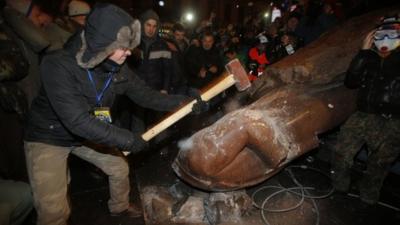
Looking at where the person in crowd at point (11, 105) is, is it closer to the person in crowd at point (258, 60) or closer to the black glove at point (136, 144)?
the black glove at point (136, 144)

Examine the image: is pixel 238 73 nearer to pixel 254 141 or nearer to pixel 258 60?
pixel 254 141

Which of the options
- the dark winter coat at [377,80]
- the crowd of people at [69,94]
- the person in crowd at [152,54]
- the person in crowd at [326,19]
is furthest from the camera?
the person in crowd at [326,19]

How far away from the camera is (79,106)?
89.9 inches

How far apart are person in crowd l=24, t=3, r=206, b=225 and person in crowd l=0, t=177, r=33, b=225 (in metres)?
0.08

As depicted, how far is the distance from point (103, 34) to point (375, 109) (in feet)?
10.7

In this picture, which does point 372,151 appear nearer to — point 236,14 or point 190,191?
point 190,191

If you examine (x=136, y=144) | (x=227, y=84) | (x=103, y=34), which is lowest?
(x=136, y=144)

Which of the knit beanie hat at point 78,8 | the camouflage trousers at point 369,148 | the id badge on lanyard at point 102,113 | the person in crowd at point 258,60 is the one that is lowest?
the camouflage trousers at point 369,148

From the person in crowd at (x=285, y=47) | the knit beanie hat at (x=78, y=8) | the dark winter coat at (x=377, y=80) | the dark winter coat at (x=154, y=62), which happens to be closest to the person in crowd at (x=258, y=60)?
the person in crowd at (x=285, y=47)

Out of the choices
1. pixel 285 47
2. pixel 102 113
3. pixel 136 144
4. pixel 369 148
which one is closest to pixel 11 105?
pixel 102 113

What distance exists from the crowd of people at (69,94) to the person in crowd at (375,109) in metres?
2.08

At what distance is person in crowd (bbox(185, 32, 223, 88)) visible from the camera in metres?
5.57

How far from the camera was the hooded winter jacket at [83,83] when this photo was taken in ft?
7.00

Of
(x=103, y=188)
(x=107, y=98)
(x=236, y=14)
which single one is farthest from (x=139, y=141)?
(x=236, y=14)
